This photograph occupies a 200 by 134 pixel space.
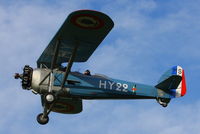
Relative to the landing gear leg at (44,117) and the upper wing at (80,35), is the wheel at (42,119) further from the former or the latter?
the upper wing at (80,35)

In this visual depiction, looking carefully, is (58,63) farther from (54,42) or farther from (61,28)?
(61,28)

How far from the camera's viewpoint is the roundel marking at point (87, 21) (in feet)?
47.4

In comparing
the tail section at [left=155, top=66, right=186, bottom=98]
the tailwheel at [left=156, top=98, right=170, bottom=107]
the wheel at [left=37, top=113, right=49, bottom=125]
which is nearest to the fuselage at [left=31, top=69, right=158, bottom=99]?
the tailwheel at [left=156, top=98, right=170, bottom=107]

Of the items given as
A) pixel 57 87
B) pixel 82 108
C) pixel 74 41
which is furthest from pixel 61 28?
pixel 82 108

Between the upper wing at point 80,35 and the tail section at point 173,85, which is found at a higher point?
the upper wing at point 80,35

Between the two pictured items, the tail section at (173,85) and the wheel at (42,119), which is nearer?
the wheel at (42,119)

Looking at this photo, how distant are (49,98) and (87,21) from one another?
317 cm

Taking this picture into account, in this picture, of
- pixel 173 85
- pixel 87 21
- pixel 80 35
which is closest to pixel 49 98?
pixel 80 35

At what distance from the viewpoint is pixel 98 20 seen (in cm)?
1455

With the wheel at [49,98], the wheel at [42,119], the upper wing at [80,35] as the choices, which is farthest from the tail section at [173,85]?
the wheel at [42,119]

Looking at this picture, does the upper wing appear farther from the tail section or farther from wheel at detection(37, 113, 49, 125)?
the tail section

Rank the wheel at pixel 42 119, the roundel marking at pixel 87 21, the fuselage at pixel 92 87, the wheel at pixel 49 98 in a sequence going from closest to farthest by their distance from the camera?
the roundel marking at pixel 87 21 < the wheel at pixel 49 98 < the fuselage at pixel 92 87 < the wheel at pixel 42 119

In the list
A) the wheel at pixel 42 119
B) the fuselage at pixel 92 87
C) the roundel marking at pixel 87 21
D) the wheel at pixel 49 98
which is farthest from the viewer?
the wheel at pixel 42 119

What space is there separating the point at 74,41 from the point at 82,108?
3.84 meters
